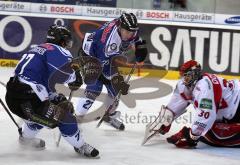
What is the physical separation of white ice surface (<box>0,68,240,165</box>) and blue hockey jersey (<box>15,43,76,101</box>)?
0.49 meters

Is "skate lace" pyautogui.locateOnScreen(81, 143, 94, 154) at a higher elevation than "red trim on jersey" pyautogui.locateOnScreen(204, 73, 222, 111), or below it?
below

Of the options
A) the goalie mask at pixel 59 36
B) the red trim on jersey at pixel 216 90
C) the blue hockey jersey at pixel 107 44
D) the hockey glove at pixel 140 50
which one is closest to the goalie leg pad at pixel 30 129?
the goalie mask at pixel 59 36

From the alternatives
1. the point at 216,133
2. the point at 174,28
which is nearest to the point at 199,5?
the point at 174,28

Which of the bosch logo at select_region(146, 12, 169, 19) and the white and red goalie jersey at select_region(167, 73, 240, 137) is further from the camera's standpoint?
the bosch logo at select_region(146, 12, 169, 19)

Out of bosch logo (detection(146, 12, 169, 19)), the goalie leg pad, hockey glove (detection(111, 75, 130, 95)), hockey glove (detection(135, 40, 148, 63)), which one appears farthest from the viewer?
bosch logo (detection(146, 12, 169, 19))

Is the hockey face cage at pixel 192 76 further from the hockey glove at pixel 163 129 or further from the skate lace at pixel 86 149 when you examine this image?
the skate lace at pixel 86 149

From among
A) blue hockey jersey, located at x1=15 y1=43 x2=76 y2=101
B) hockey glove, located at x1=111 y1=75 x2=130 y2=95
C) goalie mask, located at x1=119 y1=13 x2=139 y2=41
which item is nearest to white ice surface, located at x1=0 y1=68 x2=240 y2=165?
hockey glove, located at x1=111 y1=75 x2=130 y2=95

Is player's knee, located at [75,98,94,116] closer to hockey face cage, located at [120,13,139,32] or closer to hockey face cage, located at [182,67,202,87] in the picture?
hockey face cage, located at [120,13,139,32]

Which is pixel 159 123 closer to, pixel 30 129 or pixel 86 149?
pixel 86 149

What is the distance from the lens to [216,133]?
4.88 metres

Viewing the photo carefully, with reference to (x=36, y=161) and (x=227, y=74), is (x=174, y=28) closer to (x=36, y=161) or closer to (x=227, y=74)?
(x=227, y=74)

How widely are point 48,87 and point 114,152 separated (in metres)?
0.78

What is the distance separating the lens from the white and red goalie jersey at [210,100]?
4.64m

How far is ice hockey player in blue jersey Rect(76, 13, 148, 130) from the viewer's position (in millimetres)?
5352
